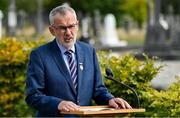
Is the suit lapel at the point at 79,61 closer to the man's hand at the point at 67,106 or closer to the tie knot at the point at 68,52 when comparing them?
the tie knot at the point at 68,52

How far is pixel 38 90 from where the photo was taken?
206 inches

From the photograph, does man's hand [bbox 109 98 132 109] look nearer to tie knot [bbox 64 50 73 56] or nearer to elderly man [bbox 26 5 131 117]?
elderly man [bbox 26 5 131 117]

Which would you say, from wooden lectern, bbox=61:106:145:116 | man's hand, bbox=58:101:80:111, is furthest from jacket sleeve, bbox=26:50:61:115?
wooden lectern, bbox=61:106:145:116

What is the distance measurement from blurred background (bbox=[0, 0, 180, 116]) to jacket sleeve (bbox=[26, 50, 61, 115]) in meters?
14.7

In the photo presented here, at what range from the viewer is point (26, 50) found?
1091cm

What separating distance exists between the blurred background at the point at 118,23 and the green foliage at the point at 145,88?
11633 millimetres

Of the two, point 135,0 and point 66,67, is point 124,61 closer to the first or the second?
point 66,67

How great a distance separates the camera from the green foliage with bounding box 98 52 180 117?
708 cm

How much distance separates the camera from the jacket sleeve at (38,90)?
5.14m

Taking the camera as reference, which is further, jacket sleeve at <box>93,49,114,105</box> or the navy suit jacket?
jacket sleeve at <box>93,49,114,105</box>

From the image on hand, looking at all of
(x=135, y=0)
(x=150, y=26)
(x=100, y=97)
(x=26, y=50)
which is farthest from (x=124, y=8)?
(x=100, y=97)

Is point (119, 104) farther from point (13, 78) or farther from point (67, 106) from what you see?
point (13, 78)

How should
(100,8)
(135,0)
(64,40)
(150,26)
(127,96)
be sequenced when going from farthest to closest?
1. (135,0)
2. (100,8)
3. (150,26)
4. (127,96)
5. (64,40)

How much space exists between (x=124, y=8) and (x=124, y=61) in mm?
69971
